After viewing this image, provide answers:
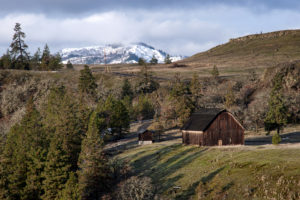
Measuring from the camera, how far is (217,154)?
176 ft

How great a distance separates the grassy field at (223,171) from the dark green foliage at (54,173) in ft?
36.9

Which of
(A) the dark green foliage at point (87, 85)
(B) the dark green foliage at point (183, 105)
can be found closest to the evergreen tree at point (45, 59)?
(A) the dark green foliage at point (87, 85)

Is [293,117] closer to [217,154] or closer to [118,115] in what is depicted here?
[217,154]

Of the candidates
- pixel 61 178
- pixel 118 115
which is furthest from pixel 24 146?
pixel 118 115

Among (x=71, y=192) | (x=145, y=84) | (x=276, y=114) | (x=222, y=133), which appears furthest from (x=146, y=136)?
(x=145, y=84)

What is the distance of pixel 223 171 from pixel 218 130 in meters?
16.6

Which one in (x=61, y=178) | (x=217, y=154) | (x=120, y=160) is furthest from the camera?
(x=120, y=160)

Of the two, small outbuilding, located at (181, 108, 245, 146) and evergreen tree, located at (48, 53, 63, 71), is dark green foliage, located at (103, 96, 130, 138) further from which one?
evergreen tree, located at (48, 53, 63, 71)

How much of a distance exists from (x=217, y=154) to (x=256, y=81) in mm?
61148

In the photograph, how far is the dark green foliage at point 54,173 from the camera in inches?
1885

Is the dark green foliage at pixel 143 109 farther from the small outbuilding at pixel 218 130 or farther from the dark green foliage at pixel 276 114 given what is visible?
the dark green foliage at pixel 276 114

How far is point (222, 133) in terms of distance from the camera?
60938 millimetres

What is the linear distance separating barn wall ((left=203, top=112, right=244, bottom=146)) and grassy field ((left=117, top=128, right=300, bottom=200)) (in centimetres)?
222

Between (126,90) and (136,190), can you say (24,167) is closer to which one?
(136,190)
